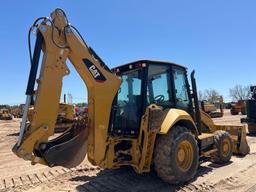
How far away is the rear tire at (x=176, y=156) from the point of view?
5543 mm

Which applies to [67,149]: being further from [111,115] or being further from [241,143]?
[241,143]

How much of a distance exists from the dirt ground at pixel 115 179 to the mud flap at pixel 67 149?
0.98 m

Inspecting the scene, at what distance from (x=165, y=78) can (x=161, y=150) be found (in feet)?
5.28

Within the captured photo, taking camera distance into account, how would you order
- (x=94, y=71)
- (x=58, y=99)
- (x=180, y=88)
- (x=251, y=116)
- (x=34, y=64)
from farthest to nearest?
(x=251, y=116), (x=180, y=88), (x=94, y=71), (x=58, y=99), (x=34, y=64)

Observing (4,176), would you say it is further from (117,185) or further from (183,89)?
(183,89)

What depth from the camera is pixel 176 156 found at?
18.6 feet

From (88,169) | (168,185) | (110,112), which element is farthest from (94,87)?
(88,169)

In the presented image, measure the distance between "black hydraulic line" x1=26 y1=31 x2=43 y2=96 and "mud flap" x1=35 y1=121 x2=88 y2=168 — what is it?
2.85ft

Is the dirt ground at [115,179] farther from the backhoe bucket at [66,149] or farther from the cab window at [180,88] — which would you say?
the cab window at [180,88]

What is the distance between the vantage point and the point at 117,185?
231 inches

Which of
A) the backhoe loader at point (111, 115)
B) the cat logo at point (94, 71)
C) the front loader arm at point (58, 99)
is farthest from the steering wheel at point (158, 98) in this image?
the cat logo at point (94, 71)

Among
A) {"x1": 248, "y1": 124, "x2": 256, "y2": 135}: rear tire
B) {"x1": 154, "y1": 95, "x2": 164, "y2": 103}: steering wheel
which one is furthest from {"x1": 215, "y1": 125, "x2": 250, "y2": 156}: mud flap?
{"x1": 248, "y1": 124, "x2": 256, "y2": 135}: rear tire

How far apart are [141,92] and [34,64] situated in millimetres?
2170

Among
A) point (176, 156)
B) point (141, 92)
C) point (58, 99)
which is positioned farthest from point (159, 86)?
point (58, 99)
